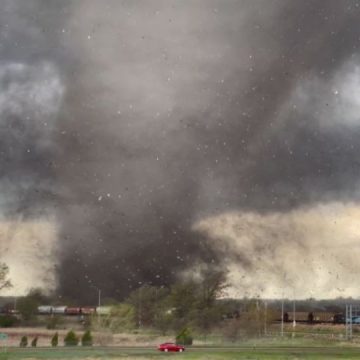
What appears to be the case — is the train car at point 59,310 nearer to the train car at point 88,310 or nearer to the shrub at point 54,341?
the train car at point 88,310

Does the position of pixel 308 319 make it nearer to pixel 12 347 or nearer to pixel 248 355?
pixel 248 355

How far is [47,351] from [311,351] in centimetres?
2716

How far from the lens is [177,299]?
9281 cm

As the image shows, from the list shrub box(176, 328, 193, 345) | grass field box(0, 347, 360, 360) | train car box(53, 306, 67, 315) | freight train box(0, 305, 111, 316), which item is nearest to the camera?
grass field box(0, 347, 360, 360)

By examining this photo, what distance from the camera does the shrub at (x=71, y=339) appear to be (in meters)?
72.2

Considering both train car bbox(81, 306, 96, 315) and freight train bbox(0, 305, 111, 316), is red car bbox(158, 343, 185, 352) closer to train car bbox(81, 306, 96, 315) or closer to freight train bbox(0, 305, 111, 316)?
freight train bbox(0, 305, 111, 316)

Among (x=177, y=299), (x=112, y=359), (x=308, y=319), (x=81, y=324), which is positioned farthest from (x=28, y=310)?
(x=308, y=319)

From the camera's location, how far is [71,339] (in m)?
72.9

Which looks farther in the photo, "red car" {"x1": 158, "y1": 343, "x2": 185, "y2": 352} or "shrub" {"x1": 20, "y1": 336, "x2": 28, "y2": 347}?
"shrub" {"x1": 20, "y1": 336, "x2": 28, "y2": 347}

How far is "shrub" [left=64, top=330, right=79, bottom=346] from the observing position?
237 feet

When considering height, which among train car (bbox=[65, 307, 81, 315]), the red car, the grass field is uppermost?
train car (bbox=[65, 307, 81, 315])

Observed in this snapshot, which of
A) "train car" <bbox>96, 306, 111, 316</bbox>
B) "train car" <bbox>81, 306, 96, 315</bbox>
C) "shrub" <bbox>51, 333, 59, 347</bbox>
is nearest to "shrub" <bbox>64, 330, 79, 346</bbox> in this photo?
"shrub" <bbox>51, 333, 59, 347</bbox>

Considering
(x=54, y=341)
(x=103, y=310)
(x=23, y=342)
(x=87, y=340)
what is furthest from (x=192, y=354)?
(x=103, y=310)

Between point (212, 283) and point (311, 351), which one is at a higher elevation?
point (212, 283)
